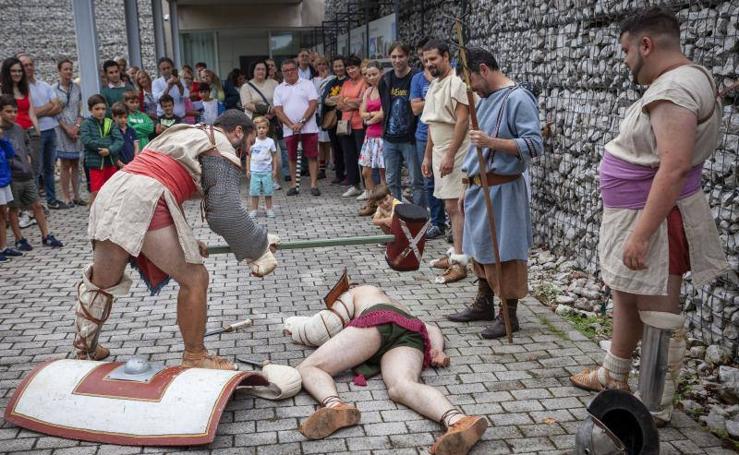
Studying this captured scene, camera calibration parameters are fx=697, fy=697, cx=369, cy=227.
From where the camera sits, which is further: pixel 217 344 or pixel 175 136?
pixel 217 344

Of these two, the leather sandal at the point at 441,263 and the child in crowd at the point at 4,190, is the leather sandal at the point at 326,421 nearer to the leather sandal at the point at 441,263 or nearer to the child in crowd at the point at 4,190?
the leather sandal at the point at 441,263

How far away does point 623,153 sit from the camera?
3.19 m

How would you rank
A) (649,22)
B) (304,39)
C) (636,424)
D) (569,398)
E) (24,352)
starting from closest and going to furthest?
1. (636,424)
2. (649,22)
3. (569,398)
4. (24,352)
5. (304,39)

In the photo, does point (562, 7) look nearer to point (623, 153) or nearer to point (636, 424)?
point (623, 153)

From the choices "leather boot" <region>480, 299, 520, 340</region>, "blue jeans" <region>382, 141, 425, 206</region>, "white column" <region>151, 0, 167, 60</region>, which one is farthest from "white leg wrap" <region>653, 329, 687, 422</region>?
"white column" <region>151, 0, 167, 60</region>

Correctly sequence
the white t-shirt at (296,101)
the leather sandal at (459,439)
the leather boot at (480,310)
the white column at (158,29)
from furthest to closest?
the white column at (158,29)
the white t-shirt at (296,101)
the leather boot at (480,310)
the leather sandal at (459,439)

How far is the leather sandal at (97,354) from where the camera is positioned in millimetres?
3975

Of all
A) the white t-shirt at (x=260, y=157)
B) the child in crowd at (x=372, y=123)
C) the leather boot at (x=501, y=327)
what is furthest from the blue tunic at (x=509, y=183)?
the white t-shirt at (x=260, y=157)

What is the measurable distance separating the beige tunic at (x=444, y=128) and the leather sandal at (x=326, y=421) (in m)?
3.06

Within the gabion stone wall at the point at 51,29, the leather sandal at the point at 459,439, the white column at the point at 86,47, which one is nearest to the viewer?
the leather sandal at the point at 459,439

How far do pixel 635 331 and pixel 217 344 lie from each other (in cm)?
261

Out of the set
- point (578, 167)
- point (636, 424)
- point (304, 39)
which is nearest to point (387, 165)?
point (578, 167)

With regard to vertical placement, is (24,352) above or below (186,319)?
below

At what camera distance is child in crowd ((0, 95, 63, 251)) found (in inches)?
278
